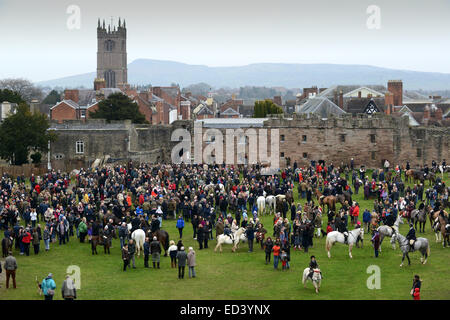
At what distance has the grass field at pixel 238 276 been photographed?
25.8 metres

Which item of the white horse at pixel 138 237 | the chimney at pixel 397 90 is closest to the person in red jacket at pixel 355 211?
the white horse at pixel 138 237

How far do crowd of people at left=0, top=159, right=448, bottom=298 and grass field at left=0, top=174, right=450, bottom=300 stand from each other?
71cm

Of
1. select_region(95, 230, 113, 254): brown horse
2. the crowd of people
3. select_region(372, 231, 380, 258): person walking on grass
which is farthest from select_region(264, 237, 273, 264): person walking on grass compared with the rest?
select_region(95, 230, 113, 254): brown horse

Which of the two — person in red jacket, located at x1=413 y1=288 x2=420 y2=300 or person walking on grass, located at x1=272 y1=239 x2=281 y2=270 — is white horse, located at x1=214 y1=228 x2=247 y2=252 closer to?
person walking on grass, located at x1=272 y1=239 x2=281 y2=270

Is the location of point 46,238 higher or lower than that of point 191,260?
lower

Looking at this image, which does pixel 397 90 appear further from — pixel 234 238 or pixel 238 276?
pixel 238 276

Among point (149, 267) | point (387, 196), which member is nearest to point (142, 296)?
point (149, 267)

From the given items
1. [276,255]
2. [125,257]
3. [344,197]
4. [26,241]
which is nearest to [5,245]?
[26,241]

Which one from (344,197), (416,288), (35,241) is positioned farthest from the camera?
(344,197)

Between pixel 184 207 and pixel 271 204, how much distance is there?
508cm

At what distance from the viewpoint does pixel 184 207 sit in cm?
3888

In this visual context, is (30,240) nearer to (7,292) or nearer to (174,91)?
(7,292)
